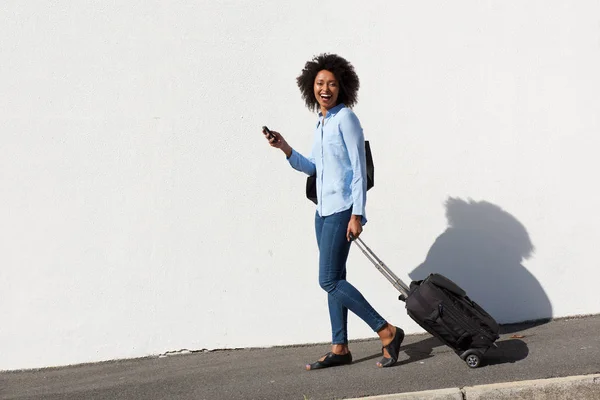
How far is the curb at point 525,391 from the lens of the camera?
4.66m

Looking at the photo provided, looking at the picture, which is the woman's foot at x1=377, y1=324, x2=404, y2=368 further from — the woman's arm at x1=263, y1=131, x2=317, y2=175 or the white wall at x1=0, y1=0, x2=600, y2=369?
the woman's arm at x1=263, y1=131, x2=317, y2=175

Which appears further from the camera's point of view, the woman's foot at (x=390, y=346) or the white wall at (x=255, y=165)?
the white wall at (x=255, y=165)

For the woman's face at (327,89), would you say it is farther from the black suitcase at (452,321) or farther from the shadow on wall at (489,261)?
the shadow on wall at (489,261)

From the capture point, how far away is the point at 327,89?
17.6ft

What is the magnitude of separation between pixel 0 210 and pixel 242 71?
188 centimetres

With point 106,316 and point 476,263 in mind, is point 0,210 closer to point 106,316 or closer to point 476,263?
point 106,316

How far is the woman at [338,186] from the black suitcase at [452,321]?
0.29 metres

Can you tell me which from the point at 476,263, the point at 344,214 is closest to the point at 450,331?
the point at 344,214

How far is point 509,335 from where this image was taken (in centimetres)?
612

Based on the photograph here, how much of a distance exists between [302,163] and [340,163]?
12.4 inches

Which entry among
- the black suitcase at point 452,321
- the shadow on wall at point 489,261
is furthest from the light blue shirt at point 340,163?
the shadow on wall at point 489,261

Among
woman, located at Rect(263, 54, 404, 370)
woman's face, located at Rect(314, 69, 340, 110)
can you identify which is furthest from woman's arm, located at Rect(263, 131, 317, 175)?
woman's face, located at Rect(314, 69, 340, 110)

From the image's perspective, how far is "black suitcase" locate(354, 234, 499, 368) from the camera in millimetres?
5113

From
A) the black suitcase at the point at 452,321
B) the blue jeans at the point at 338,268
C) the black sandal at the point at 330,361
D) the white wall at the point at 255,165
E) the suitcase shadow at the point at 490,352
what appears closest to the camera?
the black suitcase at the point at 452,321
